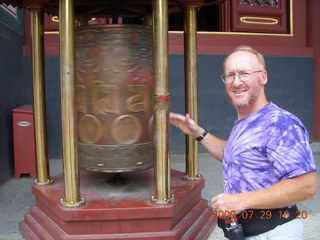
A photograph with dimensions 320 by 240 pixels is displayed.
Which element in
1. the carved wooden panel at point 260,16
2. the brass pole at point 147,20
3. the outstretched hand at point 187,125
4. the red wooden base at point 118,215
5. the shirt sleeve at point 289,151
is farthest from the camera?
the carved wooden panel at point 260,16

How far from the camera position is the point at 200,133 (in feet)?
6.72

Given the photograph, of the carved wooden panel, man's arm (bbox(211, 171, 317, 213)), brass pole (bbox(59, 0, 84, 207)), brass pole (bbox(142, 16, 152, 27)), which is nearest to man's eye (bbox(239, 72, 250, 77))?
man's arm (bbox(211, 171, 317, 213))

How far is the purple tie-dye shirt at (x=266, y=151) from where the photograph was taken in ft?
4.17

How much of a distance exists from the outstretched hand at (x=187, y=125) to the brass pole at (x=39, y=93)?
1.21 metres

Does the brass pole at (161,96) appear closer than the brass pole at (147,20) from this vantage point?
Yes

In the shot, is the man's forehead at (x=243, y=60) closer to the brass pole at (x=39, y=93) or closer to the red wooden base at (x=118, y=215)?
the red wooden base at (x=118, y=215)

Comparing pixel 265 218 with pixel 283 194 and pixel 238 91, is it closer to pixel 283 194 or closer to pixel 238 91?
pixel 283 194

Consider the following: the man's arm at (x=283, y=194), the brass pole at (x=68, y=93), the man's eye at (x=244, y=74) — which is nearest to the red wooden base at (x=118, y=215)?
the brass pole at (x=68, y=93)

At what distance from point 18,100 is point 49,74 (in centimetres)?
66

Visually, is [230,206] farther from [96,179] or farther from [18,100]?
[18,100]

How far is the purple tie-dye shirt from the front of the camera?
1.27 metres

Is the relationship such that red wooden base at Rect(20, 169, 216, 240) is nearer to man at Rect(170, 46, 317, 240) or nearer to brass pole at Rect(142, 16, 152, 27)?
man at Rect(170, 46, 317, 240)

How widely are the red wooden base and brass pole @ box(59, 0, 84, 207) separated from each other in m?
0.16

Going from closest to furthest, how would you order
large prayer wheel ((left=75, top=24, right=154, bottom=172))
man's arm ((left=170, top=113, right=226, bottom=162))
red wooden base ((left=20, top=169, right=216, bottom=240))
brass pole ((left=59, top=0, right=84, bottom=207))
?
man's arm ((left=170, top=113, right=226, bottom=162)) < brass pole ((left=59, top=0, right=84, bottom=207)) < red wooden base ((left=20, top=169, right=216, bottom=240)) < large prayer wheel ((left=75, top=24, right=154, bottom=172))
